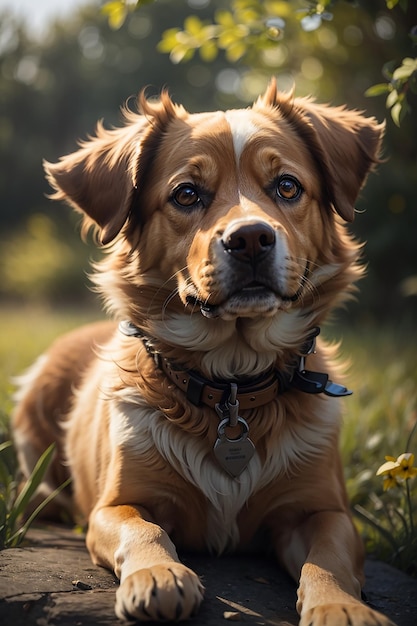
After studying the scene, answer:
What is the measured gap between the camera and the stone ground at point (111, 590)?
7.68ft

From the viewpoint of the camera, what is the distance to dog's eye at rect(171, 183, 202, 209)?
10.2 feet

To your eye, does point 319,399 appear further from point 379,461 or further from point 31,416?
point 31,416

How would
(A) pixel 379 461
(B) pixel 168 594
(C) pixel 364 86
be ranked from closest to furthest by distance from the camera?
(B) pixel 168 594, (A) pixel 379 461, (C) pixel 364 86

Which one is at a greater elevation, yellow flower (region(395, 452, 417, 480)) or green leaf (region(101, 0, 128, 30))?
green leaf (region(101, 0, 128, 30))

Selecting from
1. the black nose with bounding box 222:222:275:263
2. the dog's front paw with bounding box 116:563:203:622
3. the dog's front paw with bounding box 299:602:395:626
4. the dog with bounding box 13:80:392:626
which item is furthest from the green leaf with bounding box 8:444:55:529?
the dog's front paw with bounding box 299:602:395:626

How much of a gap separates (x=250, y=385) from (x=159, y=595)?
3.35 ft

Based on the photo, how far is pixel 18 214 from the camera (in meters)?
22.3

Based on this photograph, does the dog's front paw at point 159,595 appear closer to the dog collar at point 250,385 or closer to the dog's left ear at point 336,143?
the dog collar at point 250,385

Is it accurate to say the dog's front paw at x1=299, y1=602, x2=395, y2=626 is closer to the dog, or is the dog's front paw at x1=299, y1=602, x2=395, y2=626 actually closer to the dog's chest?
the dog

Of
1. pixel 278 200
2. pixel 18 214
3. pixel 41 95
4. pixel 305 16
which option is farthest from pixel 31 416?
pixel 41 95

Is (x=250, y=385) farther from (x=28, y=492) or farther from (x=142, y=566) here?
(x=28, y=492)

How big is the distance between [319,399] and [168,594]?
122cm

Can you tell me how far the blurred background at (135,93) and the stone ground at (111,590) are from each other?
297 cm

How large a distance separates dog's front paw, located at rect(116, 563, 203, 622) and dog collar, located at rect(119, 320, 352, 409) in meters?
0.79
